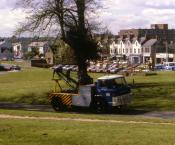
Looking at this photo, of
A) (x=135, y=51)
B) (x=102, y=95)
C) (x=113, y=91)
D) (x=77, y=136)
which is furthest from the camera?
(x=135, y=51)

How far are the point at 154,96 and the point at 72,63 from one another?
41.2 ft

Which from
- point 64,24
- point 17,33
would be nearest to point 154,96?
point 64,24

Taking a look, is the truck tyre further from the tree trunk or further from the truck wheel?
the tree trunk

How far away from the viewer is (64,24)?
151 feet

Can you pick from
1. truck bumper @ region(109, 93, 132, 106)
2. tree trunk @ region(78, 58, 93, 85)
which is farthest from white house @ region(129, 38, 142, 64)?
truck bumper @ region(109, 93, 132, 106)

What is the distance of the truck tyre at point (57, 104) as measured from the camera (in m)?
32.6

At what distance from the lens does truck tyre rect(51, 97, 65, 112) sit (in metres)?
32.6

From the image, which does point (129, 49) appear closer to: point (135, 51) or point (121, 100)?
point (135, 51)

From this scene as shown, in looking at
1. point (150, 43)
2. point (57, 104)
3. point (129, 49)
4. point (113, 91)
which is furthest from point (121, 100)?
point (129, 49)

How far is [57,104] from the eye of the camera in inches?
1289

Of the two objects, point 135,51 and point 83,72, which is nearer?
point 83,72

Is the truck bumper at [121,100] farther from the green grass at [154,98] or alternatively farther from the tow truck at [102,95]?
the green grass at [154,98]

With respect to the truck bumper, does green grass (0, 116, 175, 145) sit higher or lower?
higher

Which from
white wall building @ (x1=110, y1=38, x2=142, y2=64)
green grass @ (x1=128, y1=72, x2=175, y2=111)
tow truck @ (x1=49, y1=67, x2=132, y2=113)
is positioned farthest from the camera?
white wall building @ (x1=110, y1=38, x2=142, y2=64)
